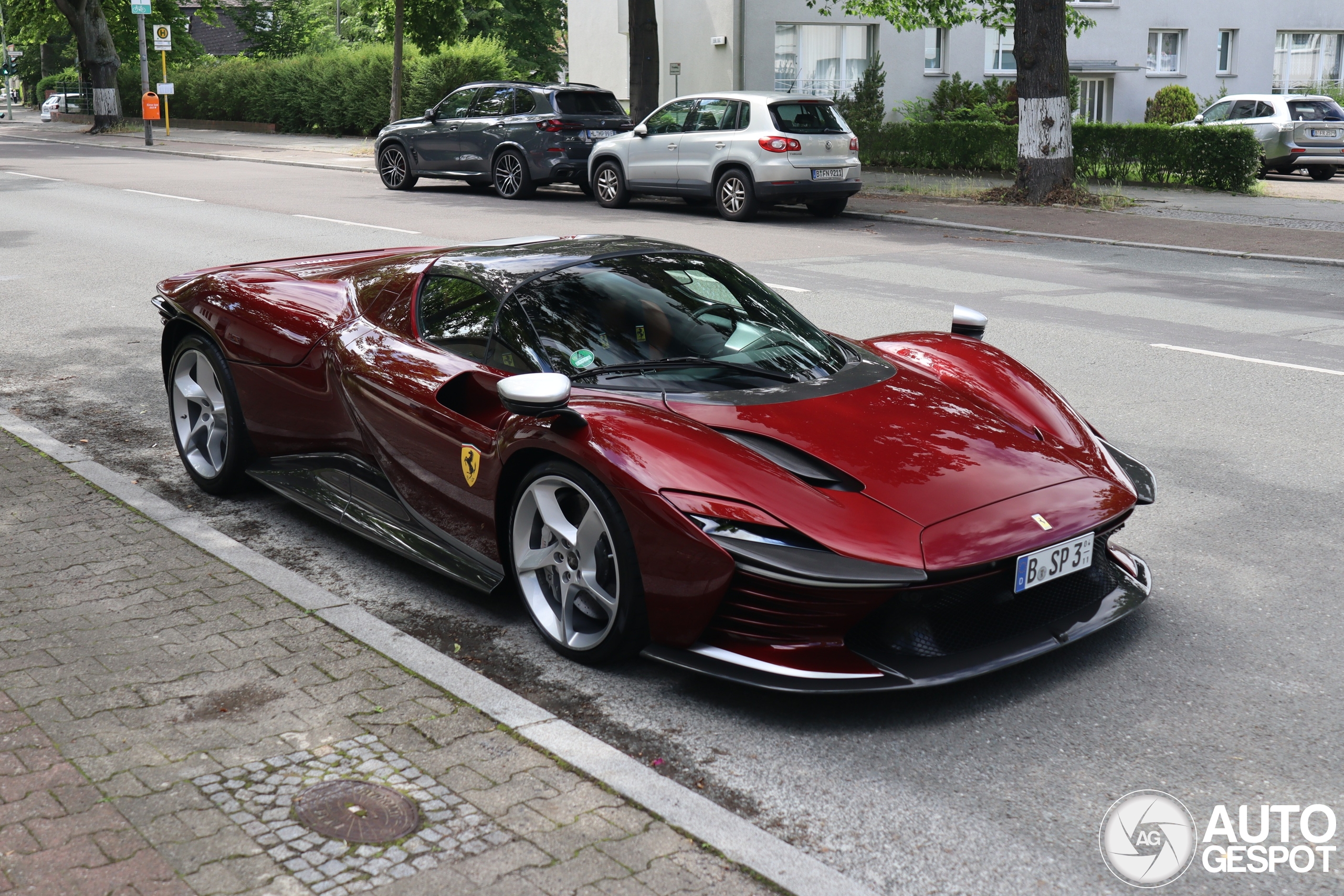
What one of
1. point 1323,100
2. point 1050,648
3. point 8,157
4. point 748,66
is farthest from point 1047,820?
point 8,157

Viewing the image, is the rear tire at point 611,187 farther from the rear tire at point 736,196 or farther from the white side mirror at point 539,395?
the white side mirror at point 539,395

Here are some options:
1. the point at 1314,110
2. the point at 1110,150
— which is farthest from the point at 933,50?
the point at 1110,150

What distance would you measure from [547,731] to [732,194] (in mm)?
15447

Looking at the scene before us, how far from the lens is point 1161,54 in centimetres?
3788

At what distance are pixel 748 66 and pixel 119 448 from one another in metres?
27.0

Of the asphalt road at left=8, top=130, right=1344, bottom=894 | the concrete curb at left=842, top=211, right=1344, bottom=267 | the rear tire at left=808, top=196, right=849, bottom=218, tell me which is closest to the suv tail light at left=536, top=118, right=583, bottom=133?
the rear tire at left=808, top=196, right=849, bottom=218

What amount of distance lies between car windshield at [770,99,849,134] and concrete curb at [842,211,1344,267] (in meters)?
1.39

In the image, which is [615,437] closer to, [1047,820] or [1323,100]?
[1047,820]

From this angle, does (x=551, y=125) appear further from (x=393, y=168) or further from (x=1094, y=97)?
(x=1094, y=97)

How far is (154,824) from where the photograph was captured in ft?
10.1

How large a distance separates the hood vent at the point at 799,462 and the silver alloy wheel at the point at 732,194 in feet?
48.0

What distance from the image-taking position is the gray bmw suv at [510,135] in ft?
67.9

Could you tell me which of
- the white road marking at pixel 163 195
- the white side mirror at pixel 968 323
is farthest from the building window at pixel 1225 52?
the white side mirror at pixel 968 323

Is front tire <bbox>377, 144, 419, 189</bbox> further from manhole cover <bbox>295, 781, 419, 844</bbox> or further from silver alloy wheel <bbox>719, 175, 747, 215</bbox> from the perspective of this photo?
manhole cover <bbox>295, 781, 419, 844</bbox>
